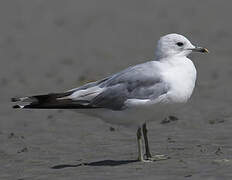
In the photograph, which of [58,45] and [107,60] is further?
[58,45]

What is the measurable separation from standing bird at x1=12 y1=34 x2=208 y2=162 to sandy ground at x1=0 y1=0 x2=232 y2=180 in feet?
1.70

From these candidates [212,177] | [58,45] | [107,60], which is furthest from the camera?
[58,45]

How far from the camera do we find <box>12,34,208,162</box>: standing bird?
847 centimetres

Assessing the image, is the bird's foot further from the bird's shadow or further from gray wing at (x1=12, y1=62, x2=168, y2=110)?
gray wing at (x1=12, y1=62, x2=168, y2=110)

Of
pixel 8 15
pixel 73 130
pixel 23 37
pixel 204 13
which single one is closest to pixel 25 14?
pixel 8 15

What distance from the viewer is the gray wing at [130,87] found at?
28.1ft

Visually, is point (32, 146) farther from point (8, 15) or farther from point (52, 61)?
point (8, 15)

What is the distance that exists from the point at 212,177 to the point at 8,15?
1538 centimetres

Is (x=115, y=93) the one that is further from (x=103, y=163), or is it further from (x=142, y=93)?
(x=103, y=163)

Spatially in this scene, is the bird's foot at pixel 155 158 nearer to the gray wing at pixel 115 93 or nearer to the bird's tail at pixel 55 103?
the gray wing at pixel 115 93

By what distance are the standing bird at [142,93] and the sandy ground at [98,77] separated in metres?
0.52

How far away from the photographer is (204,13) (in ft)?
67.6

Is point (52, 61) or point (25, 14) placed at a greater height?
point (25, 14)

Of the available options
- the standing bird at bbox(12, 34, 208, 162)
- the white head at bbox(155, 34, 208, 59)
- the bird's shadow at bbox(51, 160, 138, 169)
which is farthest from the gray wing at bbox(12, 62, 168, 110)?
the bird's shadow at bbox(51, 160, 138, 169)
